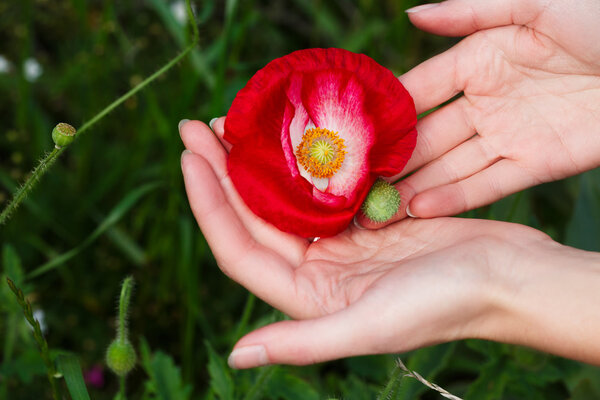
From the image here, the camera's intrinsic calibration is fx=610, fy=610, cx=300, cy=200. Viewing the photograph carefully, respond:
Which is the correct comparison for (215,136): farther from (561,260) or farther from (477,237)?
(561,260)

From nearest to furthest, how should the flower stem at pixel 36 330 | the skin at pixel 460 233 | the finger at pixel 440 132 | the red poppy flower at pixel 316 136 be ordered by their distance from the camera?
1. the flower stem at pixel 36 330
2. the skin at pixel 460 233
3. the red poppy flower at pixel 316 136
4. the finger at pixel 440 132

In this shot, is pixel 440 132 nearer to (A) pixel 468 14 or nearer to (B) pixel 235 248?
(A) pixel 468 14

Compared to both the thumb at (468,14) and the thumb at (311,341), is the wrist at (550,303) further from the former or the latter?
the thumb at (468,14)

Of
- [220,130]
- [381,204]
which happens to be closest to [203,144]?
[220,130]

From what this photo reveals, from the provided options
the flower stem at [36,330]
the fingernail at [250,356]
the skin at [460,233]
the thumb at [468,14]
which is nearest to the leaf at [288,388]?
the skin at [460,233]

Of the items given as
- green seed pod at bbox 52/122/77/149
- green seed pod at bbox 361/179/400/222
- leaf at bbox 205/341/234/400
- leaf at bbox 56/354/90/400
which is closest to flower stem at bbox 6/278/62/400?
leaf at bbox 56/354/90/400

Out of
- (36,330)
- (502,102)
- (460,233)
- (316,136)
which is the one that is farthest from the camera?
(502,102)

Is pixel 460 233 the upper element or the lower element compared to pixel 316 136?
lower
